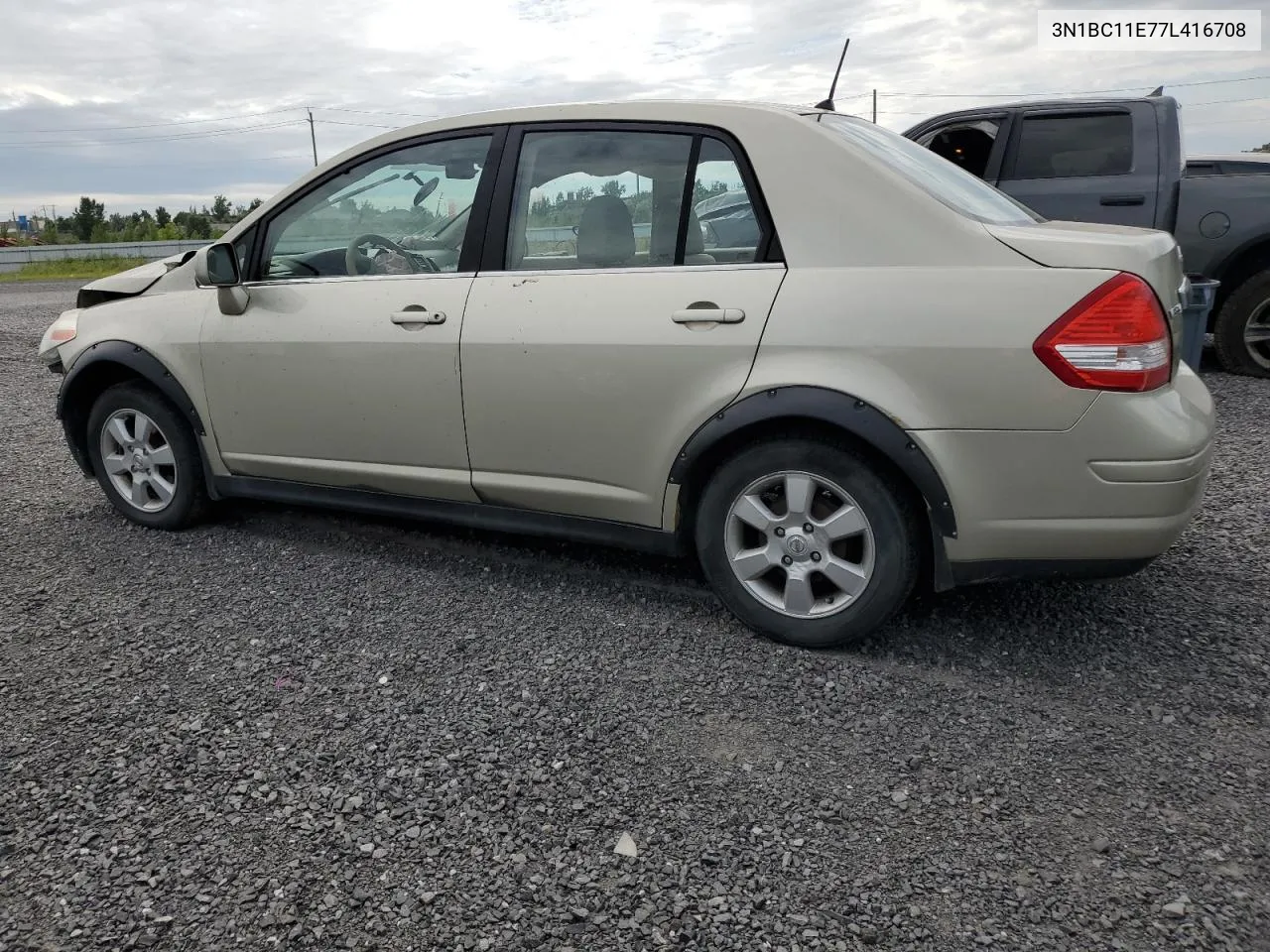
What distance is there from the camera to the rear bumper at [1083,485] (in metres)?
2.71

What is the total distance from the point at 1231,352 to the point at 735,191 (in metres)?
5.99

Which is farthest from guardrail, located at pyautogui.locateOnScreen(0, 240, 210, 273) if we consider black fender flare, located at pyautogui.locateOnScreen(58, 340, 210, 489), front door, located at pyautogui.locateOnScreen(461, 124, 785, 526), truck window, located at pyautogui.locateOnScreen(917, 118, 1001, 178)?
front door, located at pyautogui.locateOnScreen(461, 124, 785, 526)

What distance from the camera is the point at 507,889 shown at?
2127 mm

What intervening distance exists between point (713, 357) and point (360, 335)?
1419 mm

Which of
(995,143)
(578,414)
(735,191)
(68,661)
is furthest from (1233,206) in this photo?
(68,661)

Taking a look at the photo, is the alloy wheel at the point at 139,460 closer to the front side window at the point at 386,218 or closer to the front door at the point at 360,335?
the front door at the point at 360,335

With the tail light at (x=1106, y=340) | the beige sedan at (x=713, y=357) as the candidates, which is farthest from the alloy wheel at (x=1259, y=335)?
the tail light at (x=1106, y=340)

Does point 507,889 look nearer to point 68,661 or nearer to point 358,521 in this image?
point 68,661

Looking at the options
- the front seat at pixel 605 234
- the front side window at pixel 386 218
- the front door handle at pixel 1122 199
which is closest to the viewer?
the front seat at pixel 605 234

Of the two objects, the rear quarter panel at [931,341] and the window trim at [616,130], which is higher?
the window trim at [616,130]

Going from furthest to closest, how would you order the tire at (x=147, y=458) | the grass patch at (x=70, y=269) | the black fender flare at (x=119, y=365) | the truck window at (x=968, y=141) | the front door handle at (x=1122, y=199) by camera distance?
1. the grass patch at (x=70, y=269)
2. the truck window at (x=968, y=141)
3. the front door handle at (x=1122, y=199)
4. the tire at (x=147, y=458)
5. the black fender flare at (x=119, y=365)

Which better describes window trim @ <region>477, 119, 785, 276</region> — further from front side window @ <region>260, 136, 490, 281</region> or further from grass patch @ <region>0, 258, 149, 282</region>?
grass patch @ <region>0, 258, 149, 282</region>

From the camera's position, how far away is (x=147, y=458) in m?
4.43

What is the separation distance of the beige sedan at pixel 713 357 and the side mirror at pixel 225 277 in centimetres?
1
